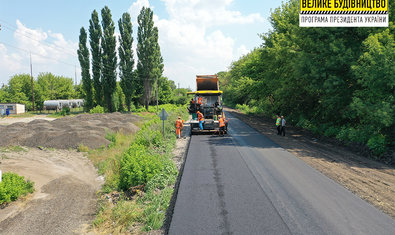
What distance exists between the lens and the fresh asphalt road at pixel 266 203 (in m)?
5.92

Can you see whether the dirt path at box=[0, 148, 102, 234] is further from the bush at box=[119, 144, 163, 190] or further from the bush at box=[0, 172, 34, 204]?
the bush at box=[119, 144, 163, 190]

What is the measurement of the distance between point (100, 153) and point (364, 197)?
13.9 metres

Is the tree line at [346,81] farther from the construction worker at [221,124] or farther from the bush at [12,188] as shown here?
the bush at [12,188]

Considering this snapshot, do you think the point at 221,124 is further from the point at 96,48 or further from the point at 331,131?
the point at 96,48

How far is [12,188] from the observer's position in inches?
333

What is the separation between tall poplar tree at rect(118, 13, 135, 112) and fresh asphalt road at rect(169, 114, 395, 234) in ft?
121

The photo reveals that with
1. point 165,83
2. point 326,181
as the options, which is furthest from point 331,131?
point 165,83

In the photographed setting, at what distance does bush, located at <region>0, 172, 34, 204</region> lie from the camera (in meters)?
8.22

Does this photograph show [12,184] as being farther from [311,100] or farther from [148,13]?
[148,13]

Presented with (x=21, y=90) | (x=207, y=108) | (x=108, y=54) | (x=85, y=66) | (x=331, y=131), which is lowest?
(x=331, y=131)

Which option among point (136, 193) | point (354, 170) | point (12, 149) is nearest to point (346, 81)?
point (354, 170)

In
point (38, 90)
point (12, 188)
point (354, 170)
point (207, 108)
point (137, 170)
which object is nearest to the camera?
point (12, 188)

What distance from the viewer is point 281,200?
291 inches

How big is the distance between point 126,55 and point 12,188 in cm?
3978
